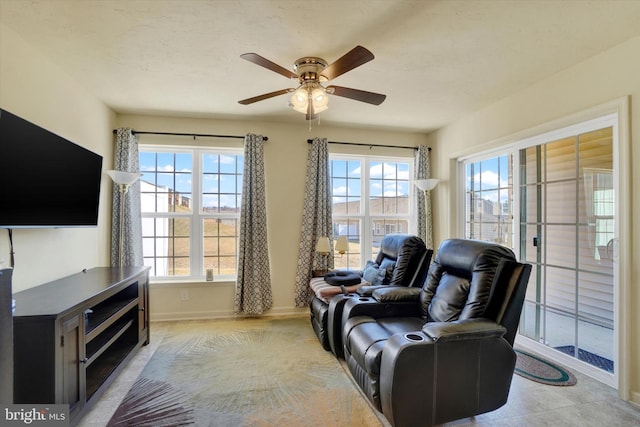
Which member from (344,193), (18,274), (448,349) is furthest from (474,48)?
(18,274)

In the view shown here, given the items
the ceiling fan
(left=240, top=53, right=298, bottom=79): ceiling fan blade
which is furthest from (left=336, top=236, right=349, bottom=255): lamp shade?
(left=240, top=53, right=298, bottom=79): ceiling fan blade

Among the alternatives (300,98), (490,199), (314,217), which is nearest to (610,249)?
(490,199)

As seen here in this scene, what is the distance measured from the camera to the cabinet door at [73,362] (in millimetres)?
1723

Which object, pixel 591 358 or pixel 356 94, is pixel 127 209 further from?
pixel 591 358

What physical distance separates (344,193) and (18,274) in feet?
11.2

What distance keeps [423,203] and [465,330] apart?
9.26ft

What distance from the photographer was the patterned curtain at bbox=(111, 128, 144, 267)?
11.5 ft

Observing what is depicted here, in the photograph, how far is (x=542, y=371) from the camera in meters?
2.54

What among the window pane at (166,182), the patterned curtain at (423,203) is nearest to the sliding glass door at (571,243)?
the patterned curtain at (423,203)

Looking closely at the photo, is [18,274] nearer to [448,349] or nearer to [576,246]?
[448,349]

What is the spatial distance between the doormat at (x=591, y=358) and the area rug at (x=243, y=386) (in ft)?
6.49

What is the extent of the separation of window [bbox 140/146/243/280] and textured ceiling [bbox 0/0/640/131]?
0.99 meters

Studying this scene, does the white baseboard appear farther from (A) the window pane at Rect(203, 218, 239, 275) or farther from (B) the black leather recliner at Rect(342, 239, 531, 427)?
(B) the black leather recliner at Rect(342, 239, 531, 427)

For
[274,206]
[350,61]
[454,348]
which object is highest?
[350,61]
